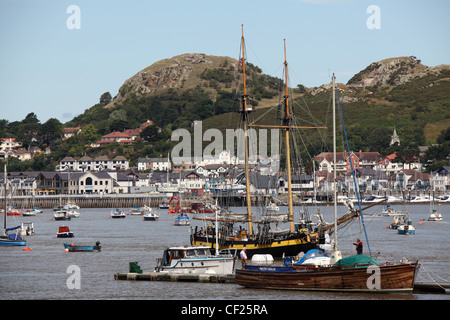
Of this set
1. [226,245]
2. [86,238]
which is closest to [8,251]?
[86,238]

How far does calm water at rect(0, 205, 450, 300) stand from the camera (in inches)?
1601

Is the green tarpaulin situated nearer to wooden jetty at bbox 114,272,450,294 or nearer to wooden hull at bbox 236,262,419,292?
wooden hull at bbox 236,262,419,292

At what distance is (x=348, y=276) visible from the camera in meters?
37.7

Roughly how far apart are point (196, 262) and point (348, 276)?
1204cm

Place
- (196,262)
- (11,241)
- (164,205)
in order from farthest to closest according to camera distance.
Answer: (164,205) → (11,241) → (196,262)

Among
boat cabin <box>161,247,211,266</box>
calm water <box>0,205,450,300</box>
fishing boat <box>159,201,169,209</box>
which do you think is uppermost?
boat cabin <box>161,247,211,266</box>

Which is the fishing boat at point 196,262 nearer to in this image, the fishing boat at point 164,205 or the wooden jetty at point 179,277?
the wooden jetty at point 179,277

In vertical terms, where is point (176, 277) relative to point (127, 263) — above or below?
above

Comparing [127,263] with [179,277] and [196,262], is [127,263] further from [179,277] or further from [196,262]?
[179,277]

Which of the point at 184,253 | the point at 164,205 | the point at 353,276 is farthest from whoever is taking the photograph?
the point at 164,205

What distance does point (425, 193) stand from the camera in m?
199

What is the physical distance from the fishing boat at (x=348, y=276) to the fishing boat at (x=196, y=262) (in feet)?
20.0

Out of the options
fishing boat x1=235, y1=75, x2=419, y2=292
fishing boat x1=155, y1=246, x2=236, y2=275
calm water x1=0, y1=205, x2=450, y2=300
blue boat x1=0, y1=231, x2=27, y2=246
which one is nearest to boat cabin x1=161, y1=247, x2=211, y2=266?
fishing boat x1=155, y1=246, x2=236, y2=275

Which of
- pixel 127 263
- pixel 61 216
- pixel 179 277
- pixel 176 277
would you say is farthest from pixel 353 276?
pixel 61 216
